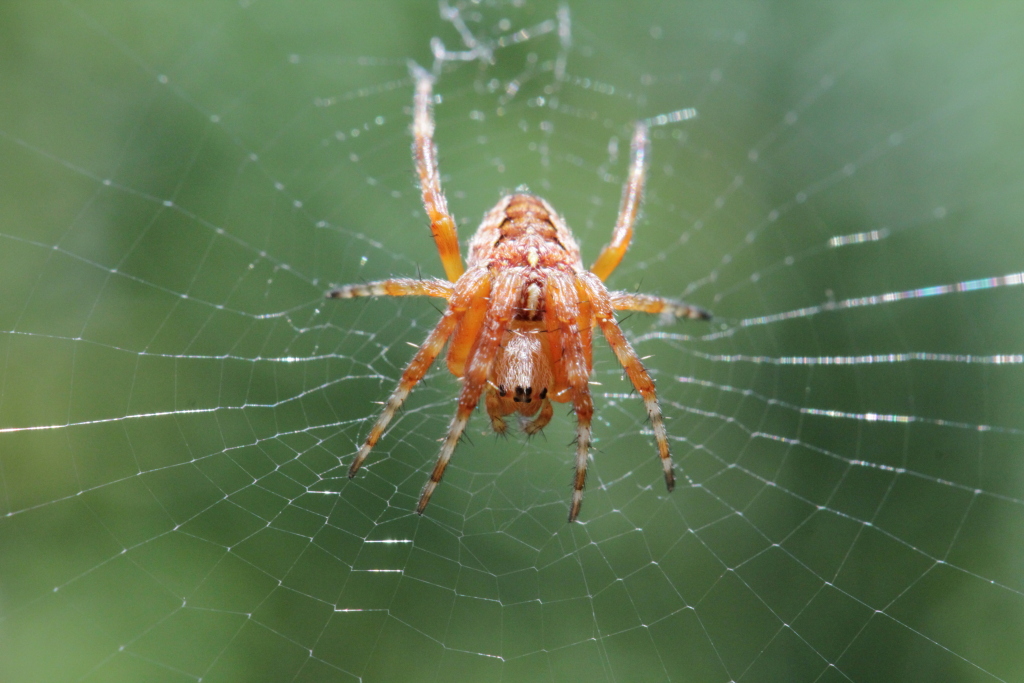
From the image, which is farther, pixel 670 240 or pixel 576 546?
pixel 670 240

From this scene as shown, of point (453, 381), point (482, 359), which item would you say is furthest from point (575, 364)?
point (453, 381)

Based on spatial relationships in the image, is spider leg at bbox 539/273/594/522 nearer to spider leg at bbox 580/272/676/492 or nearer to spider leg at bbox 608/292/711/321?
spider leg at bbox 580/272/676/492

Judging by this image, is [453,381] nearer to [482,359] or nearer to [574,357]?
[482,359]

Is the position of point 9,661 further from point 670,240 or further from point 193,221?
point 670,240

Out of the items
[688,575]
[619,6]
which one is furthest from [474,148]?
[688,575]

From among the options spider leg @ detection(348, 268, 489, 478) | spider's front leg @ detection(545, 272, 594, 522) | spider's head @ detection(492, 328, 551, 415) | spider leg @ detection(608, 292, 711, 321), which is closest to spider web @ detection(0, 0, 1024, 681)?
spider leg @ detection(348, 268, 489, 478)

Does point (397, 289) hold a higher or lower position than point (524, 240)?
lower
